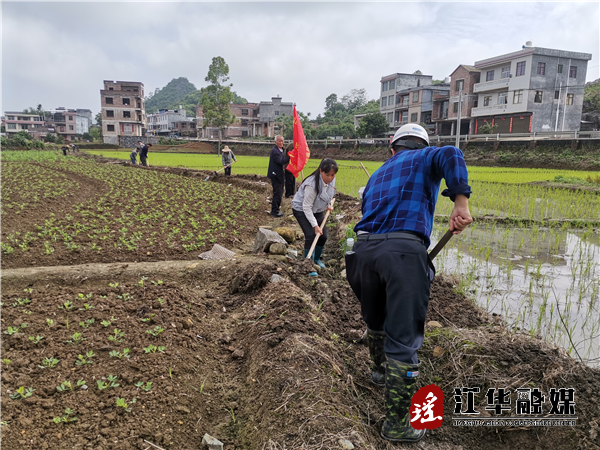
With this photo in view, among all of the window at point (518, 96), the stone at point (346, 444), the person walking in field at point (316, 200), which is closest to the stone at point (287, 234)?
the person walking in field at point (316, 200)

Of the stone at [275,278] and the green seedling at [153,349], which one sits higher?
the stone at [275,278]

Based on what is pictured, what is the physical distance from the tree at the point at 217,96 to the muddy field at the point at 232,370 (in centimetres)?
4101

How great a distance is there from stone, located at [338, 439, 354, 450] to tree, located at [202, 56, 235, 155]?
4333cm

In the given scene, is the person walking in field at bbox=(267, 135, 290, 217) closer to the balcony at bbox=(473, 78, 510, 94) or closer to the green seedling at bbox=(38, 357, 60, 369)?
the green seedling at bbox=(38, 357, 60, 369)

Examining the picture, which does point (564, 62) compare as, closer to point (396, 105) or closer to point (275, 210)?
point (396, 105)

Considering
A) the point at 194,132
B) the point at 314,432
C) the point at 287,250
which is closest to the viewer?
the point at 314,432

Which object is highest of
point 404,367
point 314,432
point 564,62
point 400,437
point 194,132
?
point 564,62

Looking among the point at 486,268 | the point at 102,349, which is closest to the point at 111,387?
the point at 102,349

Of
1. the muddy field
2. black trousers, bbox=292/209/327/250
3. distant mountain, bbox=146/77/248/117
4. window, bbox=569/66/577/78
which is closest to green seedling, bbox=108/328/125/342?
the muddy field

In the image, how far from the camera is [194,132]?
66750mm

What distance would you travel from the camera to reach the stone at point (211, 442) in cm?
232

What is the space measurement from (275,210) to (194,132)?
61258 millimetres

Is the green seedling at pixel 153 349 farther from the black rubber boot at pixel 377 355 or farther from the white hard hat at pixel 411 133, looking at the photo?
the white hard hat at pixel 411 133

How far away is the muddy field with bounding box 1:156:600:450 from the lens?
2.38 meters
